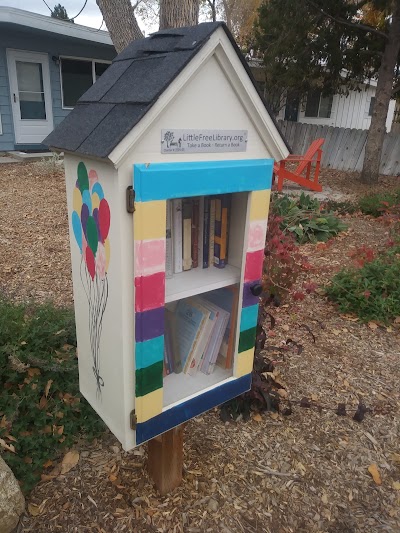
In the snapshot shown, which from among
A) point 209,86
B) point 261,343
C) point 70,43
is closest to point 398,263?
point 261,343

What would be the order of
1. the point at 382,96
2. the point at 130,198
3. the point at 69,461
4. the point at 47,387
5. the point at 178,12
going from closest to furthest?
1. the point at 130,198
2. the point at 69,461
3. the point at 47,387
4. the point at 178,12
5. the point at 382,96

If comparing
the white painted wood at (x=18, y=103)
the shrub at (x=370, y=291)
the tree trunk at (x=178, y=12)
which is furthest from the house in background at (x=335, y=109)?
the tree trunk at (x=178, y=12)

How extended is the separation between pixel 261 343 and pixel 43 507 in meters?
1.31

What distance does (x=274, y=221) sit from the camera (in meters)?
3.23

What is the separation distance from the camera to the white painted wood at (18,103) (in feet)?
33.8

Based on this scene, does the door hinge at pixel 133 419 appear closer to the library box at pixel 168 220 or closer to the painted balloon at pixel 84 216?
the library box at pixel 168 220

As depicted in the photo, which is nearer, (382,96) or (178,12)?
(178,12)

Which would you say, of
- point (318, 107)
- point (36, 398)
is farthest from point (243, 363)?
point (318, 107)

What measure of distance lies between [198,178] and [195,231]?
1.44 feet

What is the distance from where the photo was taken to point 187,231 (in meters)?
1.80

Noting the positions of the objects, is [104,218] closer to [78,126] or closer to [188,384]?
[78,126]

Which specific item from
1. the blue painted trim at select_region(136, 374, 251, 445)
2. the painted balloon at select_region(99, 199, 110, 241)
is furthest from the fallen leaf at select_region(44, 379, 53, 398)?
the painted balloon at select_region(99, 199, 110, 241)

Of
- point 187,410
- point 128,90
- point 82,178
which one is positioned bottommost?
point 187,410

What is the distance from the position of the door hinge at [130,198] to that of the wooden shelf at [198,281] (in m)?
0.42
